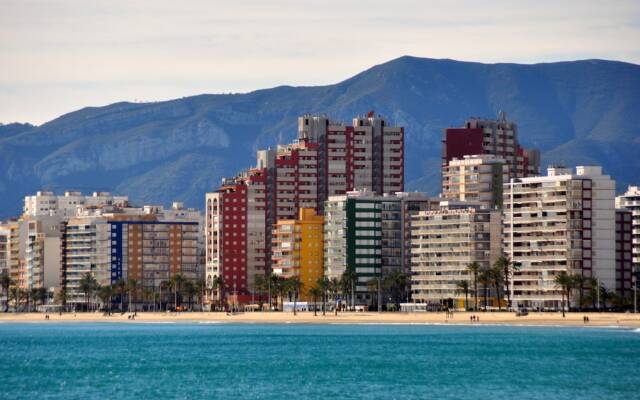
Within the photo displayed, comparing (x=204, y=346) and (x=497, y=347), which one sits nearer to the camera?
(x=497, y=347)

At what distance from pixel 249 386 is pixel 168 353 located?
173 feet

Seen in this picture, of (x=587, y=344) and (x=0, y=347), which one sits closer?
(x=587, y=344)

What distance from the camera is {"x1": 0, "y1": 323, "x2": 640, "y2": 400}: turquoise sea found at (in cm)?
11688

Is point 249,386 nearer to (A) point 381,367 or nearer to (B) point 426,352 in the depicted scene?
(A) point 381,367

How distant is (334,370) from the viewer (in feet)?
464

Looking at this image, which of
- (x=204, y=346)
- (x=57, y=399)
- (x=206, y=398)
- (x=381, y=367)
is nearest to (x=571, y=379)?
(x=381, y=367)

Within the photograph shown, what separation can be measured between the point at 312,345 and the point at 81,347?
29475 mm

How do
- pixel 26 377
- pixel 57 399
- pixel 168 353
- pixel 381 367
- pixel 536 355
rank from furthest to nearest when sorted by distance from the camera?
pixel 168 353 < pixel 536 355 < pixel 381 367 < pixel 26 377 < pixel 57 399

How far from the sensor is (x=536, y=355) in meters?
163

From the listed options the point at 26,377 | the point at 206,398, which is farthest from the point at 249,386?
the point at 26,377

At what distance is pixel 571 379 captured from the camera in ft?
421

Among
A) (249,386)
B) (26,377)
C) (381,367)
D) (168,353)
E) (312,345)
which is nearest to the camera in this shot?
(249,386)

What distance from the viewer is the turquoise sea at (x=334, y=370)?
117m

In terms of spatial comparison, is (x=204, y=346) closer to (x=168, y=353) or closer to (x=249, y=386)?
(x=168, y=353)
